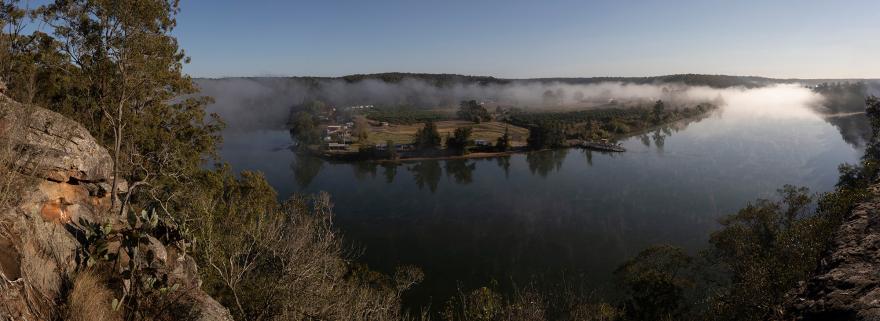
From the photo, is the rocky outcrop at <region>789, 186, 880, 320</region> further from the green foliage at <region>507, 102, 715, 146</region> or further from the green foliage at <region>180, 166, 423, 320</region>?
the green foliage at <region>507, 102, 715, 146</region>

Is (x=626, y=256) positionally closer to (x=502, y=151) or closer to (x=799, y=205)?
(x=799, y=205)

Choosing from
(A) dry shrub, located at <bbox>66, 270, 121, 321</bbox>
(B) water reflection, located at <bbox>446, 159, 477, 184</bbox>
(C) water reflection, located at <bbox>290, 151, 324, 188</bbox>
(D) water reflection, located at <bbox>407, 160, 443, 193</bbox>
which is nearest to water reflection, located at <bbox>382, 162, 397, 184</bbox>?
(D) water reflection, located at <bbox>407, 160, 443, 193</bbox>

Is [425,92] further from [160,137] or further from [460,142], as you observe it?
[160,137]

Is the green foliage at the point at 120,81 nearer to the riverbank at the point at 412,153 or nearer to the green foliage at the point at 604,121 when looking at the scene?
the riverbank at the point at 412,153

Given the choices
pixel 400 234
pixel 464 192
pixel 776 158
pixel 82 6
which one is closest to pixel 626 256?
pixel 400 234

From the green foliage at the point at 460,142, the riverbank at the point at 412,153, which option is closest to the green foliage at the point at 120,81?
the riverbank at the point at 412,153

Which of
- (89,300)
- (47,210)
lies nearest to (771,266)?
(89,300)

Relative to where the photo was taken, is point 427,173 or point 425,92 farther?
Answer: point 425,92
